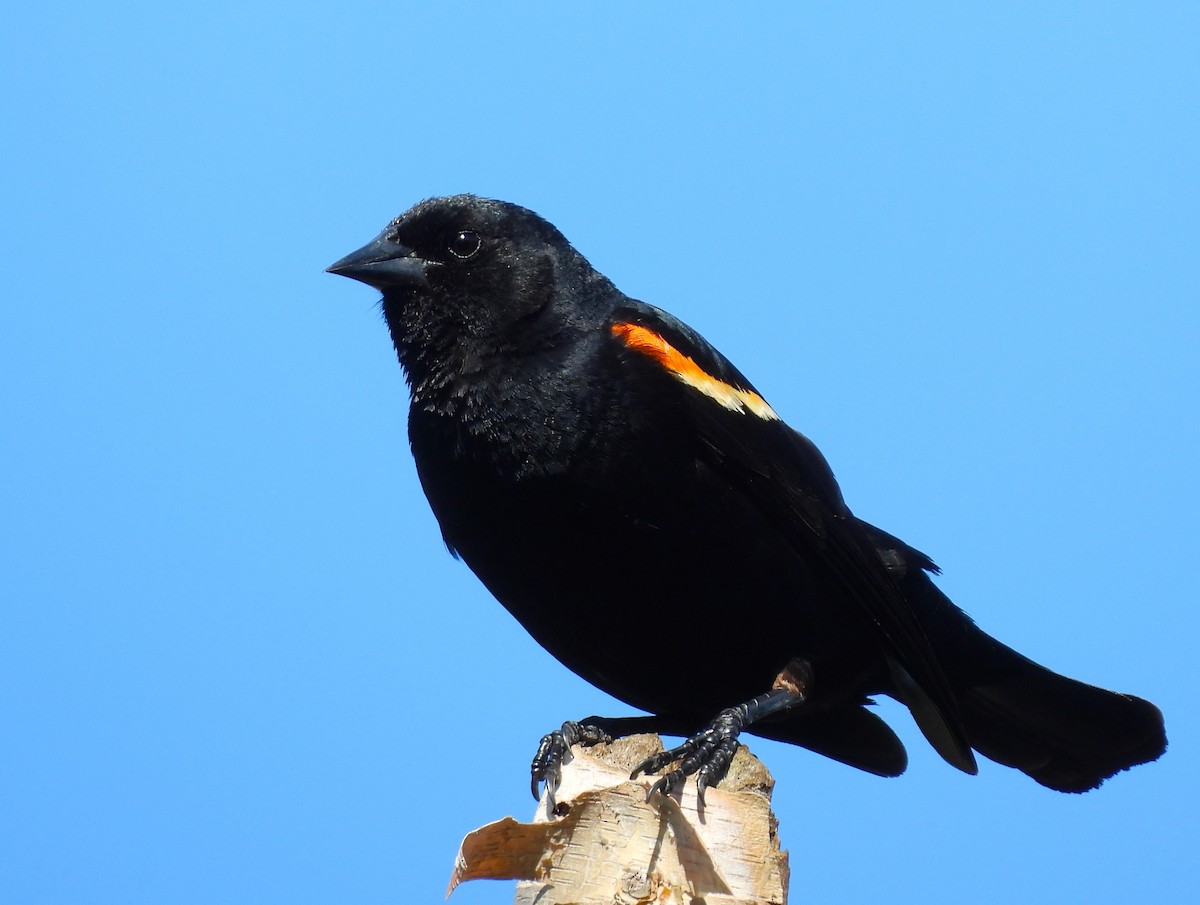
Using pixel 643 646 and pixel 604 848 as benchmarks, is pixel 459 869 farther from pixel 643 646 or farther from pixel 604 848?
pixel 643 646

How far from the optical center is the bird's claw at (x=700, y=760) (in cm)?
264

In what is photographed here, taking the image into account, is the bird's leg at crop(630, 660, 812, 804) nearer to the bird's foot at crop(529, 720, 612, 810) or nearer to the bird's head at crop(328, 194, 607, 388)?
the bird's foot at crop(529, 720, 612, 810)

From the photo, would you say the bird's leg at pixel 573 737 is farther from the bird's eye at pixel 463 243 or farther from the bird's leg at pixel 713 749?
the bird's eye at pixel 463 243

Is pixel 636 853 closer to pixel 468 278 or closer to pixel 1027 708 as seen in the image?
pixel 468 278

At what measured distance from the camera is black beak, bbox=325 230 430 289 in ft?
12.6

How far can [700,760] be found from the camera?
285 centimetres

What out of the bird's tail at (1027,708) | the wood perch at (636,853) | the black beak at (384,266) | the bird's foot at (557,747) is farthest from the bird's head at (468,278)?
the wood perch at (636,853)

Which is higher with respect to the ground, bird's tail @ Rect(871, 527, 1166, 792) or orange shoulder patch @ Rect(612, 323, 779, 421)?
orange shoulder patch @ Rect(612, 323, 779, 421)

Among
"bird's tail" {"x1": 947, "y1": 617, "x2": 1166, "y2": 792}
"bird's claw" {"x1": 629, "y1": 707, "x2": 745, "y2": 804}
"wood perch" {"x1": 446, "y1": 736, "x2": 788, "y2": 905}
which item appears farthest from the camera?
"bird's tail" {"x1": 947, "y1": 617, "x2": 1166, "y2": 792}

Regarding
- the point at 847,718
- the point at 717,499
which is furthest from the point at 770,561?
the point at 847,718

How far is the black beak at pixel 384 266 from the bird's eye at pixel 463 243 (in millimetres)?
91

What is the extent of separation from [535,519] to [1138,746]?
2.15 meters

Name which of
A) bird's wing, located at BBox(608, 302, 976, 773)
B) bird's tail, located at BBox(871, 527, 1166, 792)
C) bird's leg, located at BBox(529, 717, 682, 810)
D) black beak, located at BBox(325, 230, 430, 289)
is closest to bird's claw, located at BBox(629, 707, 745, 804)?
bird's leg, located at BBox(529, 717, 682, 810)

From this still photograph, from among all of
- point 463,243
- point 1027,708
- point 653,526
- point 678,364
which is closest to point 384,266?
point 463,243
